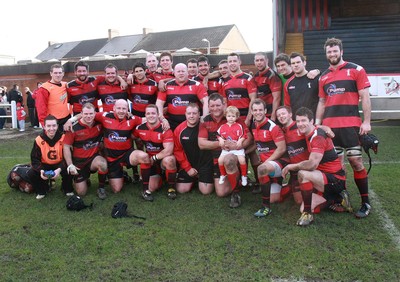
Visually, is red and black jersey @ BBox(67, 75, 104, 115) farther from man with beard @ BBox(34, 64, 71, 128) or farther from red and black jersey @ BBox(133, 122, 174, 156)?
red and black jersey @ BBox(133, 122, 174, 156)

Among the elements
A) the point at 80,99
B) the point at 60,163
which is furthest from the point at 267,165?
the point at 80,99

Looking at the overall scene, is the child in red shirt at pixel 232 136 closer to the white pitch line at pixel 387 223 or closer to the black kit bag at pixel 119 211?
the black kit bag at pixel 119 211

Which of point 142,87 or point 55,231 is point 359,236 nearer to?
point 55,231

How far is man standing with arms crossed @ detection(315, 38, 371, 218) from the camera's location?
418 cm

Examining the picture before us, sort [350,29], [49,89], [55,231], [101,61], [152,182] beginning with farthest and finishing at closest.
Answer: [101,61] < [350,29] < [49,89] < [152,182] < [55,231]

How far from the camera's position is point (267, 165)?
4305 mm

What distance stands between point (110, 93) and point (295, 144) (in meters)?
2.86

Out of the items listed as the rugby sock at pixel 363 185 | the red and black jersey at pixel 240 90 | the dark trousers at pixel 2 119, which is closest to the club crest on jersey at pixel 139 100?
the red and black jersey at pixel 240 90

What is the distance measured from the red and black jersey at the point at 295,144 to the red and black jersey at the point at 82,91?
2.96 metres

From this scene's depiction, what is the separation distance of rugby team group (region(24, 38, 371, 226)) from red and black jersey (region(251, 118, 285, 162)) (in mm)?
11

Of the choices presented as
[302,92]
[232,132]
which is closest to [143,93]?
Result: [232,132]

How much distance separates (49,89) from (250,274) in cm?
410

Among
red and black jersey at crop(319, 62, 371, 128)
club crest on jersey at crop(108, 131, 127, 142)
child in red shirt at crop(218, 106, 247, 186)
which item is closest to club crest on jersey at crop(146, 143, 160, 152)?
club crest on jersey at crop(108, 131, 127, 142)

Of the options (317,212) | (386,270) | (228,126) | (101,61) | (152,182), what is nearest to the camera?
(386,270)
